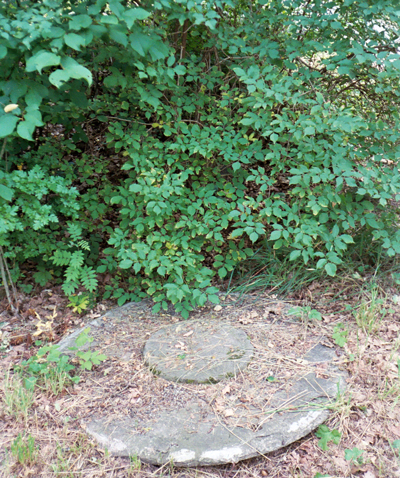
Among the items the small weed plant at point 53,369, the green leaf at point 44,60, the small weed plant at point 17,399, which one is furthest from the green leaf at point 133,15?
the small weed plant at point 17,399

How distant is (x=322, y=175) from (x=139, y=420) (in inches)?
70.9

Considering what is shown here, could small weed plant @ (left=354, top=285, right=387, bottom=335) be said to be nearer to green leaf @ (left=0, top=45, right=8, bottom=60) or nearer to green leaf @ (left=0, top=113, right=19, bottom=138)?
green leaf @ (left=0, top=113, right=19, bottom=138)

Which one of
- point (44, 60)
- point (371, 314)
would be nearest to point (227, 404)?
point (371, 314)

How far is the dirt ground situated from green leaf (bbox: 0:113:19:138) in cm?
137

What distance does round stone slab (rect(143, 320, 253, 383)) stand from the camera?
7.43ft

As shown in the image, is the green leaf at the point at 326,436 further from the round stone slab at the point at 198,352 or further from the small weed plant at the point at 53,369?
the small weed plant at the point at 53,369

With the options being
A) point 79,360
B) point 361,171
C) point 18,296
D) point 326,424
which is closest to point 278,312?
point 326,424

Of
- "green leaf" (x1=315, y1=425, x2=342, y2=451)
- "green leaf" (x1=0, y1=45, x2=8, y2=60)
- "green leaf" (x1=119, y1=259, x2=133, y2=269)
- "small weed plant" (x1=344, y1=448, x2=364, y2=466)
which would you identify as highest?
"green leaf" (x1=0, y1=45, x2=8, y2=60)

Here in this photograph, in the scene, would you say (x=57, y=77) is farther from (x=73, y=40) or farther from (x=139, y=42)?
(x=139, y=42)

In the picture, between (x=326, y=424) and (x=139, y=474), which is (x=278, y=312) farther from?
(x=139, y=474)

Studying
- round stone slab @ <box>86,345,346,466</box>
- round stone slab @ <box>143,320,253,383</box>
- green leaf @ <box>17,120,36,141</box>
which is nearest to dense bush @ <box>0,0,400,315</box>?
round stone slab @ <box>143,320,253,383</box>

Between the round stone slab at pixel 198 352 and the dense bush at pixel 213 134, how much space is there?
214 millimetres

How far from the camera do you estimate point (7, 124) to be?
5.64 feet

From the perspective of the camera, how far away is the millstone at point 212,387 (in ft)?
6.12
